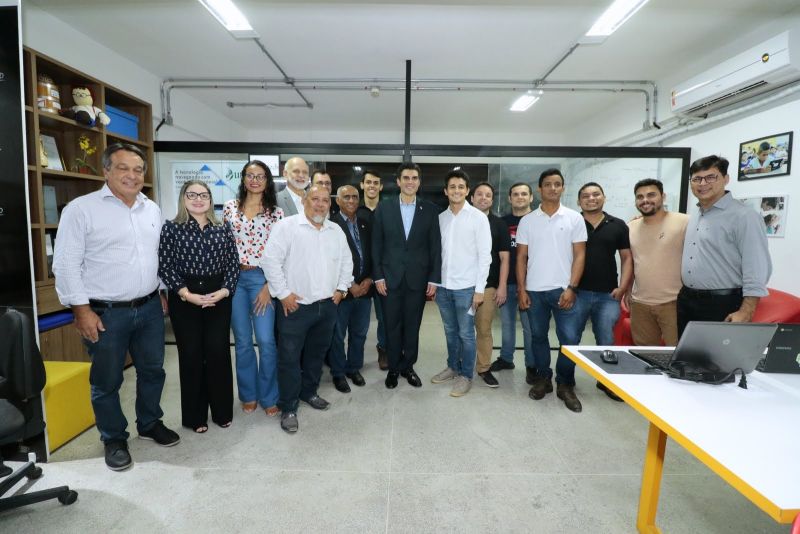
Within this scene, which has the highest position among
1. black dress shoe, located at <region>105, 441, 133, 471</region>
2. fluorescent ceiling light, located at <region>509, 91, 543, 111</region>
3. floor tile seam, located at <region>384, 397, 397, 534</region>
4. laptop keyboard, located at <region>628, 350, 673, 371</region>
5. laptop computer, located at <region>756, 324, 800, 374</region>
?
fluorescent ceiling light, located at <region>509, 91, 543, 111</region>

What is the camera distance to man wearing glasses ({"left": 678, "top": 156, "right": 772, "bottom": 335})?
228 cm

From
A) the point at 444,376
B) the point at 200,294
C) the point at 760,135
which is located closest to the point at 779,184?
the point at 760,135

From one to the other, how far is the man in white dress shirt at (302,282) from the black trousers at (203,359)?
34cm

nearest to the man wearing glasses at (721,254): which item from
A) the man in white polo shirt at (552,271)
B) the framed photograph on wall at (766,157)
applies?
the man in white polo shirt at (552,271)

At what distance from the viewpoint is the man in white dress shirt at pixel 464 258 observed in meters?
2.96

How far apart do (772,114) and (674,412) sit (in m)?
3.74

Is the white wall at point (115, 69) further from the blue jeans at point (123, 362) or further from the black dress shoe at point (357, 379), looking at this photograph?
the black dress shoe at point (357, 379)

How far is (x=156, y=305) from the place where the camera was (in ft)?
7.41

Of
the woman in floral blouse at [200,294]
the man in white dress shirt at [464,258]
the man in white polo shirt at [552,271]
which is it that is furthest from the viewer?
the man in white dress shirt at [464,258]

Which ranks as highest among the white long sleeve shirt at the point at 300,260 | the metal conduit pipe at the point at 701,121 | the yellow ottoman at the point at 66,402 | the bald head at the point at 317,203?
the metal conduit pipe at the point at 701,121

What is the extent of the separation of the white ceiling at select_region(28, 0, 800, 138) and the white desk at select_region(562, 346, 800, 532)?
3.14m

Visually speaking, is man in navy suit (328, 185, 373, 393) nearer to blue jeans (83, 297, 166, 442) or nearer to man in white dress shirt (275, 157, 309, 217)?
man in white dress shirt (275, 157, 309, 217)

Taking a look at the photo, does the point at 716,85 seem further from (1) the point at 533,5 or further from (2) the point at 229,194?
(2) the point at 229,194

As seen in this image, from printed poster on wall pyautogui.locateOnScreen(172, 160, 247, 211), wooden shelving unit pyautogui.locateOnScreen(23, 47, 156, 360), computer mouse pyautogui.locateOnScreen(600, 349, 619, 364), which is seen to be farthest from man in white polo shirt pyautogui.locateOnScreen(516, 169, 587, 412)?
wooden shelving unit pyautogui.locateOnScreen(23, 47, 156, 360)
